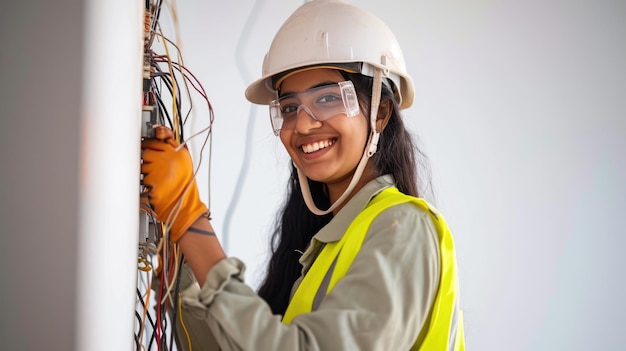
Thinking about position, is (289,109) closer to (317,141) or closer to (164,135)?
(317,141)

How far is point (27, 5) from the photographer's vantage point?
0.70 m

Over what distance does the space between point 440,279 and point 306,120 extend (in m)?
0.44

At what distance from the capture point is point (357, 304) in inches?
40.8

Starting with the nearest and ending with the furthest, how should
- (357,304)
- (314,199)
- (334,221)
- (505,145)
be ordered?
1. (357,304)
2. (334,221)
3. (314,199)
4. (505,145)

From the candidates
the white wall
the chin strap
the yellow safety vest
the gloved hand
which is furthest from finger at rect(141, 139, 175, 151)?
the white wall

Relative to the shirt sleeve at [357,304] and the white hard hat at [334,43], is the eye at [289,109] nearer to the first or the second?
the white hard hat at [334,43]

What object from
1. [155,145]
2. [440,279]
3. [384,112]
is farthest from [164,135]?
[384,112]

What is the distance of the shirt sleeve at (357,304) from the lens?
0.98m

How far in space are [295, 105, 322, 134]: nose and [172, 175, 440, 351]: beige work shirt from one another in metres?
0.31

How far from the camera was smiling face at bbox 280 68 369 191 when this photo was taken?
1.42 metres

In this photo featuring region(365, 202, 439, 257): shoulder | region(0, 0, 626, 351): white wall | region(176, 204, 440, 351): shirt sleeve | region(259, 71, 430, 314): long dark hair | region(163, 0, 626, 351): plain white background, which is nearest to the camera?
region(176, 204, 440, 351): shirt sleeve

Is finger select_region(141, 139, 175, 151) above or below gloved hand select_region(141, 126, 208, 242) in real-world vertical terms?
above

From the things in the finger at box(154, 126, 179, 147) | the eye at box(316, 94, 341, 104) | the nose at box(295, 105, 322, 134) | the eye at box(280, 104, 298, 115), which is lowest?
the finger at box(154, 126, 179, 147)

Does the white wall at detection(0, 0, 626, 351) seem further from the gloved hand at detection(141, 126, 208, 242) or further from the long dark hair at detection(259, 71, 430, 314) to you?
the gloved hand at detection(141, 126, 208, 242)
